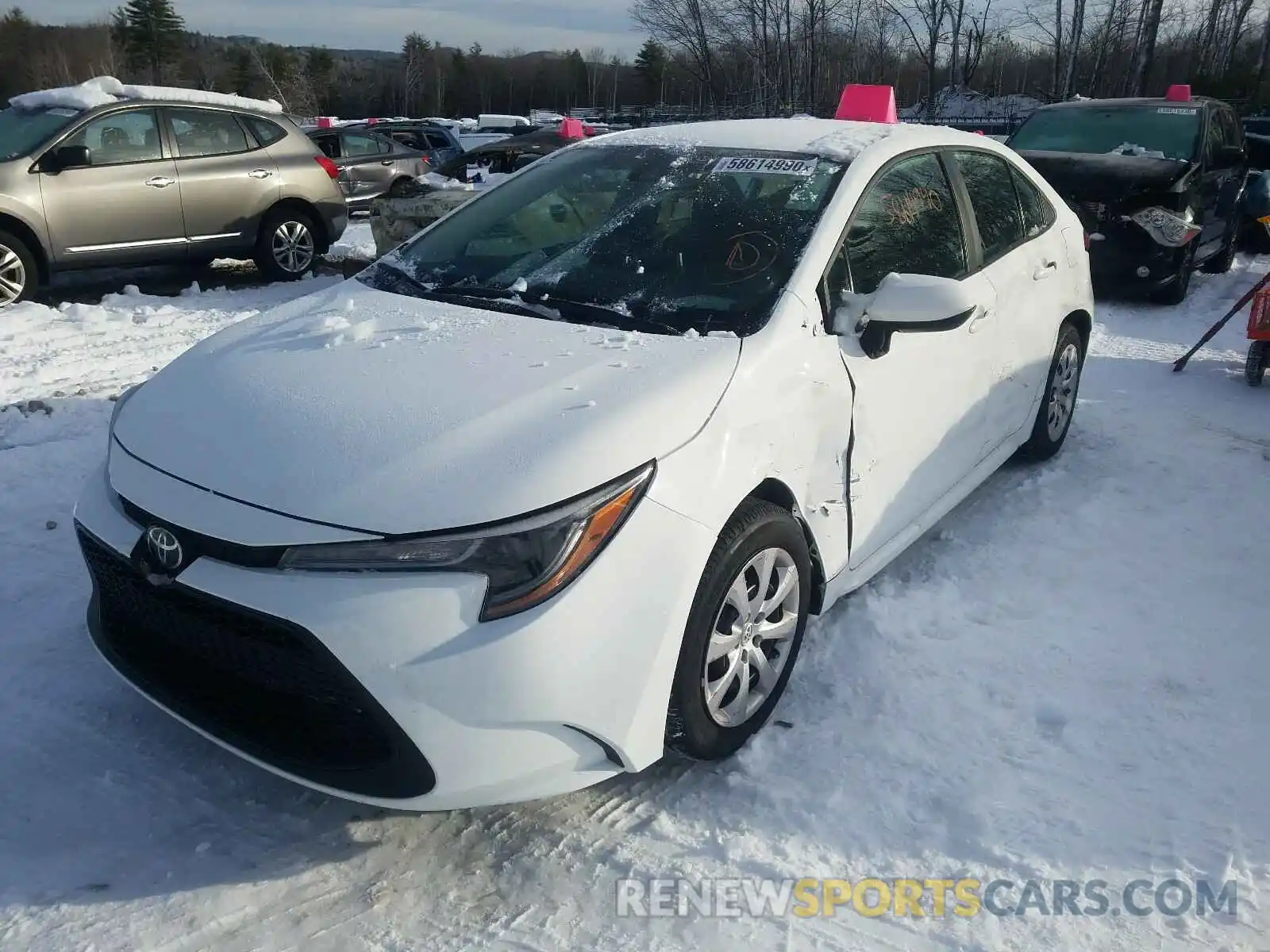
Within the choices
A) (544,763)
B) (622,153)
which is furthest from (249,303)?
(544,763)

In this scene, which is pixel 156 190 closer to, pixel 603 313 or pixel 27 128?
pixel 27 128

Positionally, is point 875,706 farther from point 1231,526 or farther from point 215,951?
point 1231,526

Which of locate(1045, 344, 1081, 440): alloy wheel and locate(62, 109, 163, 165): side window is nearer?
locate(1045, 344, 1081, 440): alloy wheel

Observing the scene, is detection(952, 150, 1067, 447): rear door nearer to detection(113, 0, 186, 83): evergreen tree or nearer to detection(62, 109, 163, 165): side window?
detection(62, 109, 163, 165): side window

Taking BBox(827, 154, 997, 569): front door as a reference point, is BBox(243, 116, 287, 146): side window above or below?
above

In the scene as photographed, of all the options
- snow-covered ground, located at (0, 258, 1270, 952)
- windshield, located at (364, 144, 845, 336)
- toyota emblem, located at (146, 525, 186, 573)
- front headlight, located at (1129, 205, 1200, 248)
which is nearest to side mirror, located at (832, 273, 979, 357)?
windshield, located at (364, 144, 845, 336)

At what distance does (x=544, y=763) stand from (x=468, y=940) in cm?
41

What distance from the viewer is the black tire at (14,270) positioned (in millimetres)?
7250

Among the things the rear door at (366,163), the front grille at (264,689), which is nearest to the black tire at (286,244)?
the rear door at (366,163)

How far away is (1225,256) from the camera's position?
33.4 ft

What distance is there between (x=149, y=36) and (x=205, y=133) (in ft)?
261

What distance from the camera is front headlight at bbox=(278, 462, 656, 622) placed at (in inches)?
78.6

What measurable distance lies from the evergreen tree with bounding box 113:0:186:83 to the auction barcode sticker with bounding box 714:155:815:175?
82690 mm

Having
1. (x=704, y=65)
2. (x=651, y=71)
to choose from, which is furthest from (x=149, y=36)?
(x=704, y=65)
